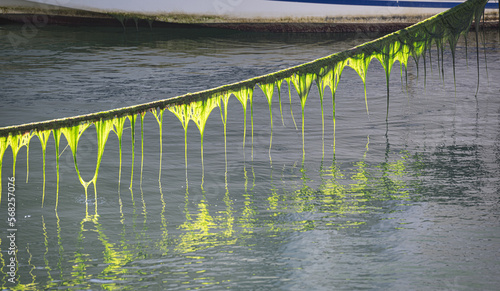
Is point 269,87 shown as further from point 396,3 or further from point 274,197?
point 396,3

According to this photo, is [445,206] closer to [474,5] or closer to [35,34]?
[474,5]

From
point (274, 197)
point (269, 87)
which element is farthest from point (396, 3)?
point (269, 87)

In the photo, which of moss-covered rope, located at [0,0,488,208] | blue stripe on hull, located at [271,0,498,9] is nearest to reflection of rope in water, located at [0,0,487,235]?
moss-covered rope, located at [0,0,488,208]

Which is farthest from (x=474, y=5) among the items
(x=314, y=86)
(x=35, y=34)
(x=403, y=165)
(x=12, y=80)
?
(x=35, y=34)

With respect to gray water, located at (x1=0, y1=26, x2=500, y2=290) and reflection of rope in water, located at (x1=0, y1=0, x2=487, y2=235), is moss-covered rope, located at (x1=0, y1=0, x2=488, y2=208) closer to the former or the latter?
reflection of rope in water, located at (x1=0, y1=0, x2=487, y2=235)

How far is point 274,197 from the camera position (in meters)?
9.64

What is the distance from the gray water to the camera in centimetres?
749

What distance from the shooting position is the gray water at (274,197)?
7488 millimetres

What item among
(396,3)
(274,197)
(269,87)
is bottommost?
(274,197)

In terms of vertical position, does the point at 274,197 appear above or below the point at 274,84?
below

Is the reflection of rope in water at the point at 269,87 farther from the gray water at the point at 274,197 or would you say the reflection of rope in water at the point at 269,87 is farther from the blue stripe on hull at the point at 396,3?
the blue stripe on hull at the point at 396,3

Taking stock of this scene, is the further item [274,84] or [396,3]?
[396,3]

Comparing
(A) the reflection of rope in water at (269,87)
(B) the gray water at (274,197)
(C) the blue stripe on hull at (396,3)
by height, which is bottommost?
(B) the gray water at (274,197)

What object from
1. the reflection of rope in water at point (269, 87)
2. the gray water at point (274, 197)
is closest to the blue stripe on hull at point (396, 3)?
the gray water at point (274, 197)
